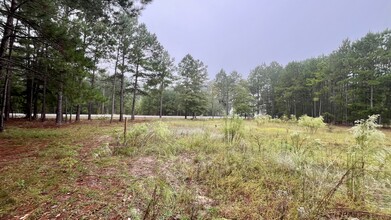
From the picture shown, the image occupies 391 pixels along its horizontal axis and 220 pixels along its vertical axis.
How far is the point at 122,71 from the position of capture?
15.9 metres

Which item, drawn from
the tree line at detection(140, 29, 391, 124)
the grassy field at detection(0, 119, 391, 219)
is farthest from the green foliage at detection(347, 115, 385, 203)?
the tree line at detection(140, 29, 391, 124)

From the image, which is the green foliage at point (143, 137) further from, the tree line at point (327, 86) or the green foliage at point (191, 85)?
the green foliage at point (191, 85)

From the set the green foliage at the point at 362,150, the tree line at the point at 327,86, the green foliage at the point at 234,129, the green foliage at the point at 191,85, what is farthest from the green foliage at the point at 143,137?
the green foliage at the point at 191,85

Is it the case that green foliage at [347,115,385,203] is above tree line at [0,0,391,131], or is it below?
below

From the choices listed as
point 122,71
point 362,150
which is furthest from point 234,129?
point 122,71

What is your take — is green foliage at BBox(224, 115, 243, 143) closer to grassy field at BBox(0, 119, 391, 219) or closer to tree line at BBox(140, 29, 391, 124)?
grassy field at BBox(0, 119, 391, 219)

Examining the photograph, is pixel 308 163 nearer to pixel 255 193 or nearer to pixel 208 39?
pixel 255 193

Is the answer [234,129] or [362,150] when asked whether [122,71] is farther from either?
[362,150]

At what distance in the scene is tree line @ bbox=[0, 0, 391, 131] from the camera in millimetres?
5463

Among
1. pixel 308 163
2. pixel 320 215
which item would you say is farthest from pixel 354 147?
pixel 320 215

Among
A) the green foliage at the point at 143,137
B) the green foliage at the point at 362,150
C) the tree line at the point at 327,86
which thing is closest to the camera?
the green foliage at the point at 362,150

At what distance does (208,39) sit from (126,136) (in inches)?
4994

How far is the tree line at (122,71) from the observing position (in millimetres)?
5463

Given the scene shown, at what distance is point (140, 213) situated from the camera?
2.05 meters
